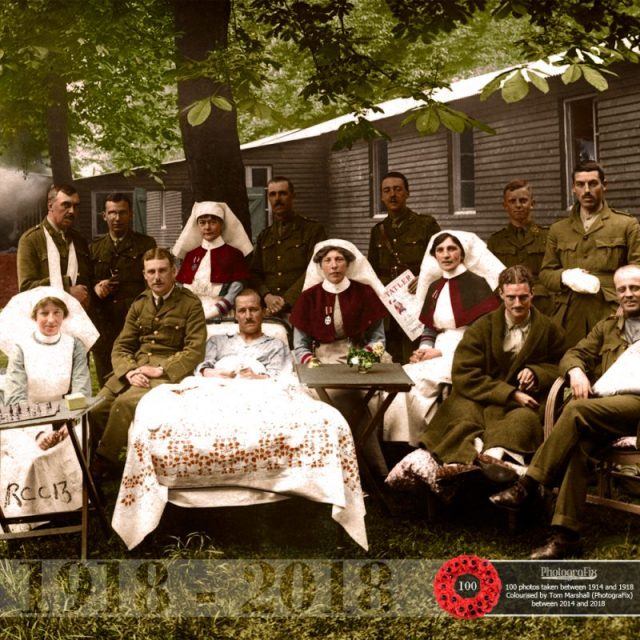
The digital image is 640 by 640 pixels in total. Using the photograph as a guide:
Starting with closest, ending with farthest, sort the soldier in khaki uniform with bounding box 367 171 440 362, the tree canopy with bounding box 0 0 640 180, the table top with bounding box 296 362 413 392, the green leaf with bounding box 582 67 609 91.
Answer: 1. the green leaf with bounding box 582 67 609 91
2. the table top with bounding box 296 362 413 392
3. the tree canopy with bounding box 0 0 640 180
4. the soldier in khaki uniform with bounding box 367 171 440 362

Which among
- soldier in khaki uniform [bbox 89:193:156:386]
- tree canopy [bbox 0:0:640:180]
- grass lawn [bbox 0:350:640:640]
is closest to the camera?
grass lawn [bbox 0:350:640:640]

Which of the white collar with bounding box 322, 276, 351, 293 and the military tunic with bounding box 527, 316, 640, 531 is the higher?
the white collar with bounding box 322, 276, 351, 293

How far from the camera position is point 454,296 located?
19.4 feet

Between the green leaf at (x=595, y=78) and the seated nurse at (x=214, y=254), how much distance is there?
8.96 ft

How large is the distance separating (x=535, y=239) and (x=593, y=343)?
1.56m

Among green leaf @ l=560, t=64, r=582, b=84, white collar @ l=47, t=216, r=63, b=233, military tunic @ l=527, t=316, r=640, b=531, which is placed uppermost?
green leaf @ l=560, t=64, r=582, b=84

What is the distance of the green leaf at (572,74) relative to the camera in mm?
4598

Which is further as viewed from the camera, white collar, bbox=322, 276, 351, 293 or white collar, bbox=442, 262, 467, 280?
white collar, bbox=322, 276, 351, 293

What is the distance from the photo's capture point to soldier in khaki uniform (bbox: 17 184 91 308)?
6219mm

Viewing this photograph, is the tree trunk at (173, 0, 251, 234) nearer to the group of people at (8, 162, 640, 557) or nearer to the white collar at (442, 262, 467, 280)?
the group of people at (8, 162, 640, 557)

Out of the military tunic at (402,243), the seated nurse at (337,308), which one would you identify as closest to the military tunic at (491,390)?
the seated nurse at (337,308)

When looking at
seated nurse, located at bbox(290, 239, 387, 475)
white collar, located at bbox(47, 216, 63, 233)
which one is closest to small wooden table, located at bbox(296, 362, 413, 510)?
seated nurse, located at bbox(290, 239, 387, 475)

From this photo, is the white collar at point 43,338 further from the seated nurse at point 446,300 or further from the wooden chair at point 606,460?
the wooden chair at point 606,460

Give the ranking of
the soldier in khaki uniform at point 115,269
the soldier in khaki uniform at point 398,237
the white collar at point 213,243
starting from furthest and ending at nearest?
the soldier in khaki uniform at point 398,237 → the soldier in khaki uniform at point 115,269 → the white collar at point 213,243
